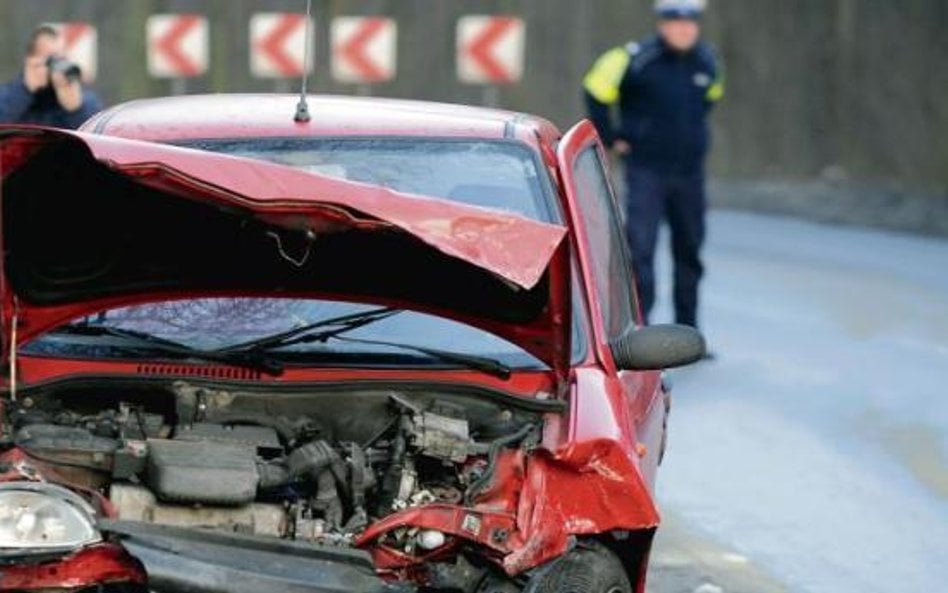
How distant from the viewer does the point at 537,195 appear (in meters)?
7.63

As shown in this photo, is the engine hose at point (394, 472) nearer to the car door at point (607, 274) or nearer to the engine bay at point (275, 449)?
the engine bay at point (275, 449)

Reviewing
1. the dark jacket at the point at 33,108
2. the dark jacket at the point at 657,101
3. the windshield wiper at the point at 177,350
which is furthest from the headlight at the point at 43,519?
the dark jacket at the point at 657,101

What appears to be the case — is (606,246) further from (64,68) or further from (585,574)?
(64,68)

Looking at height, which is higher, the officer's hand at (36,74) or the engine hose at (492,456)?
the officer's hand at (36,74)

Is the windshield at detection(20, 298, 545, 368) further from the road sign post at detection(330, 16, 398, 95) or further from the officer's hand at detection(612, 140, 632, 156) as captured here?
the road sign post at detection(330, 16, 398, 95)

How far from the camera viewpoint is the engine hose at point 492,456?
6.50 m

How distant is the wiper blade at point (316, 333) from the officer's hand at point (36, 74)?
7.69 metres

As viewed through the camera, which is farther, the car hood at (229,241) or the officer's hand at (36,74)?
A: the officer's hand at (36,74)

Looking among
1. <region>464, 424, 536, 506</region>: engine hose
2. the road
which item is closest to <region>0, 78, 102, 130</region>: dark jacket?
the road

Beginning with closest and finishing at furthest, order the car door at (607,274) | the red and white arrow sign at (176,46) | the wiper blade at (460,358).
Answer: the wiper blade at (460,358) < the car door at (607,274) < the red and white arrow sign at (176,46)

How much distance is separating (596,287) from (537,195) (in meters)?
0.33

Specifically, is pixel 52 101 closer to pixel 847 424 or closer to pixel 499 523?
pixel 847 424

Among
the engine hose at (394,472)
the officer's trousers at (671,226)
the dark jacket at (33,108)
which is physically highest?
the dark jacket at (33,108)

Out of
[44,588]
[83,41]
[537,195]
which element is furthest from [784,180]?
[44,588]
